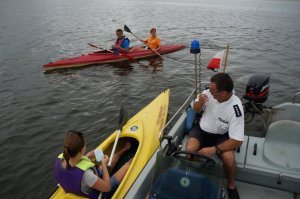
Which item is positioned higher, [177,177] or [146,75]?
[177,177]

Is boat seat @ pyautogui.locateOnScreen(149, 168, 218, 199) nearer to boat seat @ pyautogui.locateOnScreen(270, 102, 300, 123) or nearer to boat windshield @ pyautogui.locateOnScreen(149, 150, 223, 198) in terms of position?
boat windshield @ pyautogui.locateOnScreen(149, 150, 223, 198)

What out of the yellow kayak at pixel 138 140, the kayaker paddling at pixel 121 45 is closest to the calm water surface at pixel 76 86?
the kayaker paddling at pixel 121 45

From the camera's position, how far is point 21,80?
11203mm

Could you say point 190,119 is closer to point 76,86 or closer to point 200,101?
point 200,101

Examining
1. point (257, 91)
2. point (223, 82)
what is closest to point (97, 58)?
point (257, 91)

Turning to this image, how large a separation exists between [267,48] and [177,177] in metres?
15.7

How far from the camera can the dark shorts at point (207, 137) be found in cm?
414

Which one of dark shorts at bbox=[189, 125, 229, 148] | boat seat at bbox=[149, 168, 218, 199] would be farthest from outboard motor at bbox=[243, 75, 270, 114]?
boat seat at bbox=[149, 168, 218, 199]

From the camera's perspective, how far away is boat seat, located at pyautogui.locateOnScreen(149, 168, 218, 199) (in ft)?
10.4

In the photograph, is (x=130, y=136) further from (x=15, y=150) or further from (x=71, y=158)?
(x=15, y=150)

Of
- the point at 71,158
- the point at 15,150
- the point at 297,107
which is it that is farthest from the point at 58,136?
the point at 297,107

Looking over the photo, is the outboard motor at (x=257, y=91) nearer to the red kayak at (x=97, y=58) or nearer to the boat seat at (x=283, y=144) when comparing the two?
the boat seat at (x=283, y=144)

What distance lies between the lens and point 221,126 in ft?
13.4

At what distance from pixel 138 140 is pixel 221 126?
172cm
